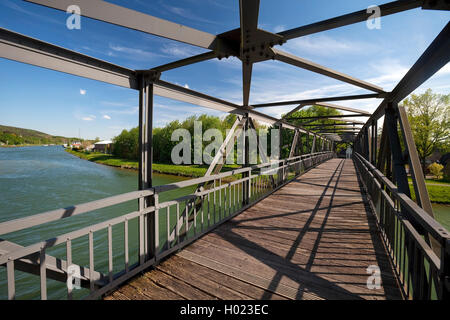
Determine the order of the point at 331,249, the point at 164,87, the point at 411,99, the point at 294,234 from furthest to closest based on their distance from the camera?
the point at 411,99 < the point at 294,234 < the point at 331,249 < the point at 164,87

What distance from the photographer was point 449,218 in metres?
13.0

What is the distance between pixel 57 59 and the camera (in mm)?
1979

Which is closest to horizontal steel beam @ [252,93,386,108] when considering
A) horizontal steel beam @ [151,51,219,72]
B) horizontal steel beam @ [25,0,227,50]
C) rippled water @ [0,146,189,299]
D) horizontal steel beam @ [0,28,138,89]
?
horizontal steel beam @ [151,51,219,72]

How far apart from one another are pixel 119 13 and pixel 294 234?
3.95m

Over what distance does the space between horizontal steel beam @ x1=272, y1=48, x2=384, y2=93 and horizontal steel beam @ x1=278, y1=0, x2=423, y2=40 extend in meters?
0.29

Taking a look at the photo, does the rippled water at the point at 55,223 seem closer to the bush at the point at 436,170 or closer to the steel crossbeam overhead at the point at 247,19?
the steel crossbeam overhead at the point at 247,19

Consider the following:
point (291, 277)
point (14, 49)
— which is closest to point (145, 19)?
point (14, 49)

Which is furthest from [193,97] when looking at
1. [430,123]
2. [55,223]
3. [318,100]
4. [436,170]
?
[436,170]

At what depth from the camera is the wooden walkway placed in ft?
7.48

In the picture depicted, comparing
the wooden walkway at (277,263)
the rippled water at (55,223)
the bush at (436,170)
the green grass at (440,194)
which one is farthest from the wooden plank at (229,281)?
the bush at (436,170)

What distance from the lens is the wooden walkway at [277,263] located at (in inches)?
89.8

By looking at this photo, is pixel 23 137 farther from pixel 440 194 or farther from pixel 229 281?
pixel 440 194
